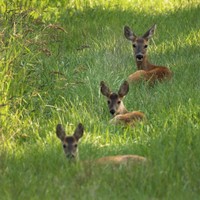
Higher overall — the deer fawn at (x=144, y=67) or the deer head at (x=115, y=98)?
the deer fawn at (x=144, y=67)

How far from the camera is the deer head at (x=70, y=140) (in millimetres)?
8680

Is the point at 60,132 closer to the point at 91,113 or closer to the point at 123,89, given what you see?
the point at 91,113

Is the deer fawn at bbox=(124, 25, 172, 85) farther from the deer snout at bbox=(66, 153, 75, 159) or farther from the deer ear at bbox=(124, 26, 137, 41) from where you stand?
the deer snout at bbox=(66, 153, 75, 159)

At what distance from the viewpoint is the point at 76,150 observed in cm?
878

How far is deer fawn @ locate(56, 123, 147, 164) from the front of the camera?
8156 millimetres

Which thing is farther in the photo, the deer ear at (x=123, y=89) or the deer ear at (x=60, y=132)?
the deer ear at (x=123, y=89)

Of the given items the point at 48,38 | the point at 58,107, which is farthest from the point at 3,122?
the point at 48,38

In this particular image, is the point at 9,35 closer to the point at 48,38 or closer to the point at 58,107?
the point at 58,107

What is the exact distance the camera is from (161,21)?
17656mm

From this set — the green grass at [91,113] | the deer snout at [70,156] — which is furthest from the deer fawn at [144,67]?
the deer snout at [70,156]

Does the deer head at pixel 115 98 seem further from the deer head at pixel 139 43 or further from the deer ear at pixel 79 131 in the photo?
the deer head at pixel 139 43

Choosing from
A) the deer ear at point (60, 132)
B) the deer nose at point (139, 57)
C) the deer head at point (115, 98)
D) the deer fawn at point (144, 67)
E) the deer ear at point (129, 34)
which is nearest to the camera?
the deer ear at point (60, 132)

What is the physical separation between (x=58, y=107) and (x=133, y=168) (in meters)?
3.06

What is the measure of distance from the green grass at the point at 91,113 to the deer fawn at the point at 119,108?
136 mm
